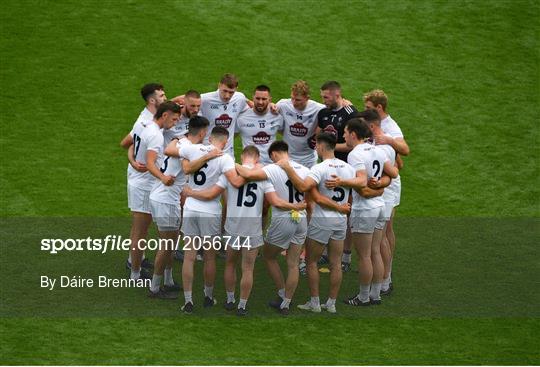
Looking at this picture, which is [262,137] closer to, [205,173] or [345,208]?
[205,173]

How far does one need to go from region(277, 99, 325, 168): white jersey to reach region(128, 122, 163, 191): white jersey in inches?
80.1

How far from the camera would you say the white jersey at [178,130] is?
43.8 ft

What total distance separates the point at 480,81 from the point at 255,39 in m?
3.96

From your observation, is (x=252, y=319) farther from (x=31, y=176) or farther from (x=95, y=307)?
(x=31, y=176)

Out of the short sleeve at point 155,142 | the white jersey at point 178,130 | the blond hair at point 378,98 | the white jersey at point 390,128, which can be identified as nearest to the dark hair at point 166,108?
the short sleeve at point 155,142

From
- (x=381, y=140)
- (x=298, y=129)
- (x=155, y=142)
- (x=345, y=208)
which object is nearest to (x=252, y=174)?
(x=345, y=208)

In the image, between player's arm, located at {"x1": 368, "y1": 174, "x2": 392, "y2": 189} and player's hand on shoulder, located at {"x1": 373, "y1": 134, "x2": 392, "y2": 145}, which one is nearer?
player's arm, located at {"x1": 368, "y1": 174, "x2": 392, "y2": 189}

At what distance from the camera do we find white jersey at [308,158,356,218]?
11.8 m

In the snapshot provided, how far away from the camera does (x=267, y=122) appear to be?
13797 mm

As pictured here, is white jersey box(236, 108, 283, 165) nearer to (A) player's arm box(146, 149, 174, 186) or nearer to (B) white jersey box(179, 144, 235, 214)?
(A) player's arm box(146, 149, 174, 186)

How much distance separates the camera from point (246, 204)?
11750 millimetres

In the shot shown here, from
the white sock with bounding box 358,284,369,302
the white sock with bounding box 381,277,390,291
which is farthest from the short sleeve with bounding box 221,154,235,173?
the white sock with bounding box 381,277,390,291

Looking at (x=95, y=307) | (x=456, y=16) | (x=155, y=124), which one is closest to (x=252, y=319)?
(x=95, y=307)

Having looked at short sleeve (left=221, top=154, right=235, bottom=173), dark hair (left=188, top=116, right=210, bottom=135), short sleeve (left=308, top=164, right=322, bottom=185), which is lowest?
short sleeve (left=308, top=164, right=322, bottom=185)
